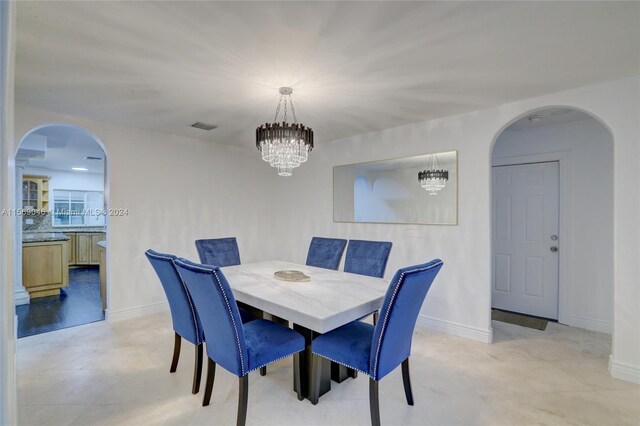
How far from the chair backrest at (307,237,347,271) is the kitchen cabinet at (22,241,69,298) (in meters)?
3.94

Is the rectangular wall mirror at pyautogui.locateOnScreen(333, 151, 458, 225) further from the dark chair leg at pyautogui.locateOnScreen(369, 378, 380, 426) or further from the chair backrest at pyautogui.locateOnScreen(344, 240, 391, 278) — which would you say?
the dark chair leg at pyautogui.locateOnScreen(369, 378, 380, 426)

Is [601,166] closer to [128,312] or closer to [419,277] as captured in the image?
[419,277]

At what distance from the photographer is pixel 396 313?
163cm

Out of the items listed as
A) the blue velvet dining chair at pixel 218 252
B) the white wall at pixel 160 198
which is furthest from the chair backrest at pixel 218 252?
the white wall at pixel 160 198

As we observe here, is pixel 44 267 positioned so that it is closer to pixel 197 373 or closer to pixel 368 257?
pixel 197 373

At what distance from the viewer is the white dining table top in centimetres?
171

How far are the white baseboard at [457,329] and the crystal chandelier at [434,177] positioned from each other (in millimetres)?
1426

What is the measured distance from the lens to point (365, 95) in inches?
103

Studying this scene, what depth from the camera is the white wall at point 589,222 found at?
322cm

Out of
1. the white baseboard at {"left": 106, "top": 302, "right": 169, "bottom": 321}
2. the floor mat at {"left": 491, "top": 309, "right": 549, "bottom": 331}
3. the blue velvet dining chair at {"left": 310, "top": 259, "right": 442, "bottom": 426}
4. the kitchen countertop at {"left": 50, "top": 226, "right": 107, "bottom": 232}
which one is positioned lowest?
the floor mat at {"left": 491, "top": 309, "right": 549, "bottom": 331}

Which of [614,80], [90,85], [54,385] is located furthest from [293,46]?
[54,385]

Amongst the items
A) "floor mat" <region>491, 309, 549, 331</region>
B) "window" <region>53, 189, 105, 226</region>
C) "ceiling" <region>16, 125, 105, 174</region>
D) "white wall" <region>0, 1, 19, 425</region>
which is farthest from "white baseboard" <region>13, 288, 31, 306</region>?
"floor mat" <region>491, 309, 549, 331</region>

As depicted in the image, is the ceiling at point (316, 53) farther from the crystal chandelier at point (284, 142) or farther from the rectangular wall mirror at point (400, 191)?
the rectangular wall mirror at point (400, 191)

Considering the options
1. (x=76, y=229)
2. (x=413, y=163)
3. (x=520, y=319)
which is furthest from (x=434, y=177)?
(x=76, y=229)
